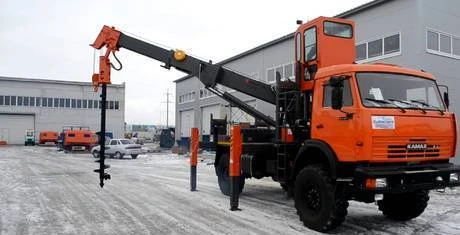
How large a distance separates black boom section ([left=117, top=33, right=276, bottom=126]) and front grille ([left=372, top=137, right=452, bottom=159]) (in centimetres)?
472

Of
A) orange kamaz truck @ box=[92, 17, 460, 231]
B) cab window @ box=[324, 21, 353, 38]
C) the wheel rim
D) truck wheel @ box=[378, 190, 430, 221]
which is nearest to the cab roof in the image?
orange kamaz truck @ box=[92, 17, 460, 231]

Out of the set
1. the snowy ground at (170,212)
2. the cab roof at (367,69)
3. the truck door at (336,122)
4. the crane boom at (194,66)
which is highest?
the crane boom at (194,66)

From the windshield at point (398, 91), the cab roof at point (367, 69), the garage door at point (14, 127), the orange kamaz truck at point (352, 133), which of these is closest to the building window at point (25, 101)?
the garage door at point (14, 127)

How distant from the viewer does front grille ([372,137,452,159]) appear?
7.68m

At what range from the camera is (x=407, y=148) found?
7.88 meters

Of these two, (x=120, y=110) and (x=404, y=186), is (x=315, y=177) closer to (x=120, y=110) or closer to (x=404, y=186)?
(x=404, y=186)

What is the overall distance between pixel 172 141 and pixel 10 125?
3068 cm

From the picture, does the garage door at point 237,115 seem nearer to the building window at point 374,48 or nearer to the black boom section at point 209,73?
the black boom section at point 209,73

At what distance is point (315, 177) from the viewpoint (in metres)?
8.48

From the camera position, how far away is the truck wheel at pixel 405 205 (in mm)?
9297

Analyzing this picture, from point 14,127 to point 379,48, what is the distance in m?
63.0

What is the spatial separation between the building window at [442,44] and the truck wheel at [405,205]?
1276 cm

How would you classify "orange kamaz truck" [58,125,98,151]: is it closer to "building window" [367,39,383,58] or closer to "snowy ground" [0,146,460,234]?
"snowy ground" [0,146,460,234]

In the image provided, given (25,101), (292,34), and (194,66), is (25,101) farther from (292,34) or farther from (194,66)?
(194,66)
